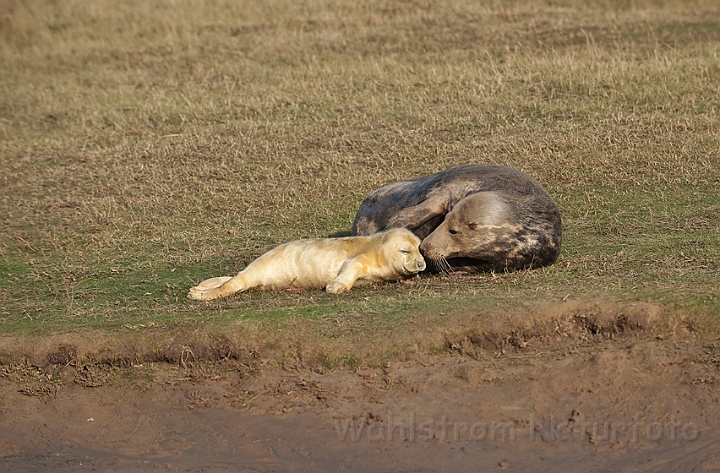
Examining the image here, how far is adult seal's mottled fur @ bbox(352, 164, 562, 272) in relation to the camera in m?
8.02

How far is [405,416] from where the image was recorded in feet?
19.8

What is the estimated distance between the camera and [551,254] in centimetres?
815

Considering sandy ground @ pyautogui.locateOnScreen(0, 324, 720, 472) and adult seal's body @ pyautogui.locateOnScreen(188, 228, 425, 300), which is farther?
adult seal's body @ pyautogui.locateOnScreen(188, 228, 425, 300)

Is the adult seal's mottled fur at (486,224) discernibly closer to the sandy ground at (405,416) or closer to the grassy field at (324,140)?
the grassy field at (324,140)

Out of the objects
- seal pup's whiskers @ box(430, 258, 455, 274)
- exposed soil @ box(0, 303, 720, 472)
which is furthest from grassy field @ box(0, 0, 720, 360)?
exposed soil @ box(0, 303, 720, 472)

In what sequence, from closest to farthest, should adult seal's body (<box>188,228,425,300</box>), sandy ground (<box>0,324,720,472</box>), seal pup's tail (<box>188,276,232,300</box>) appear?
sandy ground (<box>0,324,720,472</box>) → adult seal's body (<box>188,228,425,300</box>) → seal pup's tail (<box>188,276,232,300</box>)

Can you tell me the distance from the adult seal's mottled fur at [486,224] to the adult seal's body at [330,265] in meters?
0.29

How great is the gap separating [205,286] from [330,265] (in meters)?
1.04

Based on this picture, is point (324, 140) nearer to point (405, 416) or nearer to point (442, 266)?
point (442, 266)

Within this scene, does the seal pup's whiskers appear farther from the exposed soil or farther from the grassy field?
the exposed soil

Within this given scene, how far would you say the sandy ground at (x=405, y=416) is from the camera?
18.6 feet

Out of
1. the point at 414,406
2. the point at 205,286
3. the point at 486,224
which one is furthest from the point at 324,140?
the point at 414,406

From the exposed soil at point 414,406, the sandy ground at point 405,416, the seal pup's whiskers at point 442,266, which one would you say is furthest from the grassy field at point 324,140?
the sandy ground at point 405,416

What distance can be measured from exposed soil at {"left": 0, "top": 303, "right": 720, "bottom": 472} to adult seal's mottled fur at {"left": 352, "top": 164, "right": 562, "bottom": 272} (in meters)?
1.33
